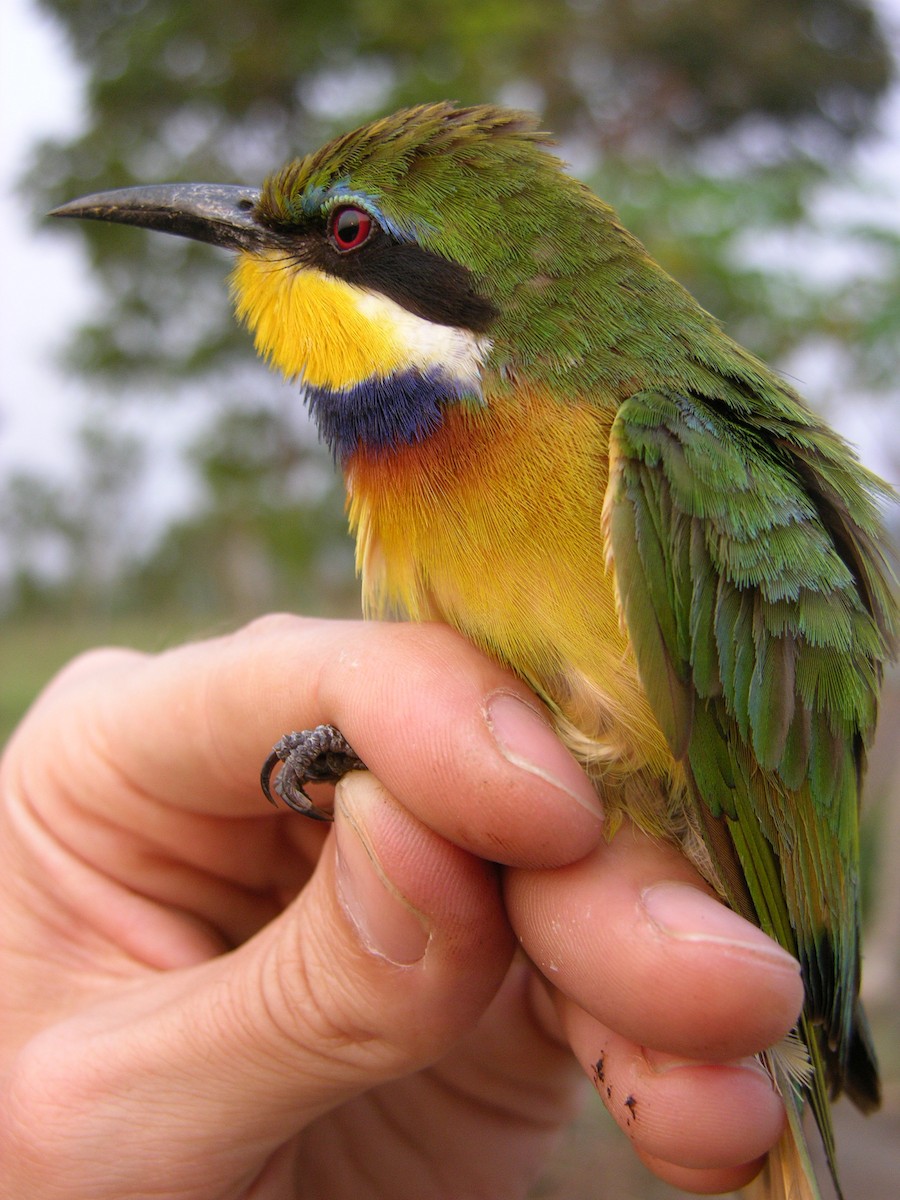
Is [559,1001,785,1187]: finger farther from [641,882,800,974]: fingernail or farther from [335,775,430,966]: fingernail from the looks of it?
[335,775,430,966]: fingernail

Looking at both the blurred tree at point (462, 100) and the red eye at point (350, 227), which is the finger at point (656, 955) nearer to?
the red eye at point (350, 227)

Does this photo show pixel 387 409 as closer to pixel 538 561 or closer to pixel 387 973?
pixel 538 561

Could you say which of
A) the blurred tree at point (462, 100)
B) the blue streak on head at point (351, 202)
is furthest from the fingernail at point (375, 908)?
the blurred tree at point (462, 100)

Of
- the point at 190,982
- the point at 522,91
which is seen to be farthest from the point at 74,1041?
the point at 522,91

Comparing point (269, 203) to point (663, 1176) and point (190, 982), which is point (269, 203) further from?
point (663, 1176)

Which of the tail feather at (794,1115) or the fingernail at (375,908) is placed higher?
the fingernail at (375,908)

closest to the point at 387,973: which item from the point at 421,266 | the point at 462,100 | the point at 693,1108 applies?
the point at 693,1108

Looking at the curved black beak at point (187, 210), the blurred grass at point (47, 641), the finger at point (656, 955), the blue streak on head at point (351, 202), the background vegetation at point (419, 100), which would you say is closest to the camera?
the finger at point (656, 955)
